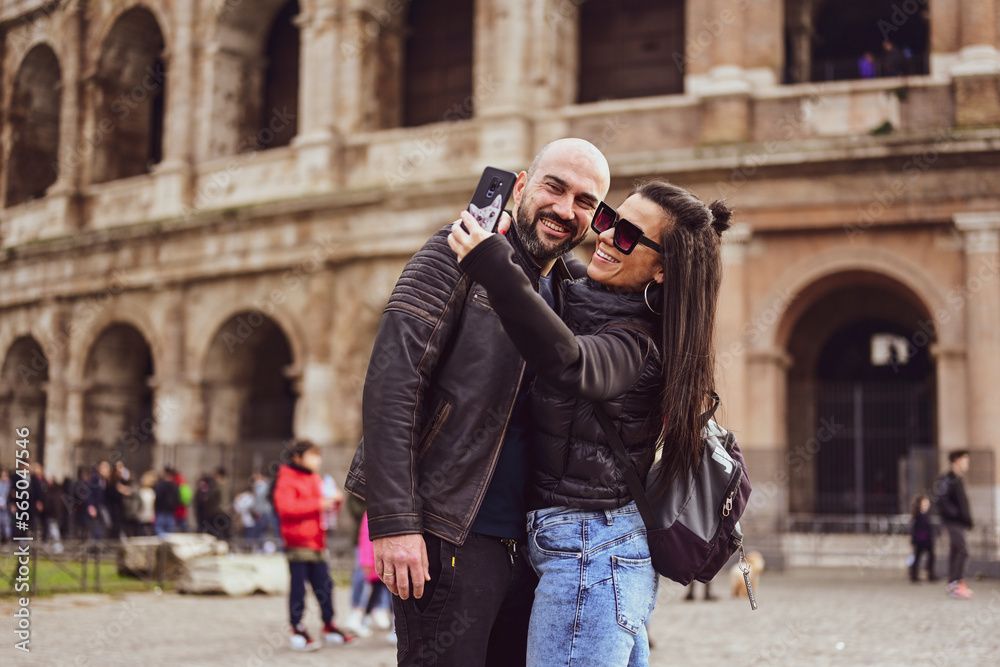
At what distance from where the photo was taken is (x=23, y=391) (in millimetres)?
26297

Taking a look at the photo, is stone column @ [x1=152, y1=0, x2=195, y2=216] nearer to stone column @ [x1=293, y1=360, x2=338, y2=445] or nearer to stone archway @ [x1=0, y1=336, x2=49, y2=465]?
stone column @ [x1=293, y1=360, x2=338, y2=445]

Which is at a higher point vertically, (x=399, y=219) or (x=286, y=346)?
(x=399, y=219)

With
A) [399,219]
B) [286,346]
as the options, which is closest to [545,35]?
[399,219]

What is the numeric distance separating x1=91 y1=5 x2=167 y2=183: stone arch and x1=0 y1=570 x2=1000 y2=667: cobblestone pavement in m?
14.0

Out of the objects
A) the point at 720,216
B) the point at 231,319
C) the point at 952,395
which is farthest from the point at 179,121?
the point at 720,216

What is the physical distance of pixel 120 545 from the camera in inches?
570

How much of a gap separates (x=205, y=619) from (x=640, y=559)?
28.8 ft

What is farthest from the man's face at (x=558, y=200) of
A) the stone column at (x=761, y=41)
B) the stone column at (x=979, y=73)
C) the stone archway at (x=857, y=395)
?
the stone column at (x=761, y=41)

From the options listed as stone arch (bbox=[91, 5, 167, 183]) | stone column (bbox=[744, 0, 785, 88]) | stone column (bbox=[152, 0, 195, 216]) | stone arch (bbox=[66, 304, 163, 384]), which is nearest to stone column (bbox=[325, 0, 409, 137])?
stone column (bbox=[152, 0, 195, 216])

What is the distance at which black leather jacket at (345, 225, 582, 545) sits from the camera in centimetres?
279

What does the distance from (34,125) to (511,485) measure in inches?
1066

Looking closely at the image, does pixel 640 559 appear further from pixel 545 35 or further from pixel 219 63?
pixel 219 63

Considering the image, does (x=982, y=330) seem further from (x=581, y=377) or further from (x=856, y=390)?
(x=581, y=377)

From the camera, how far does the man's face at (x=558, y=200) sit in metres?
2.96
